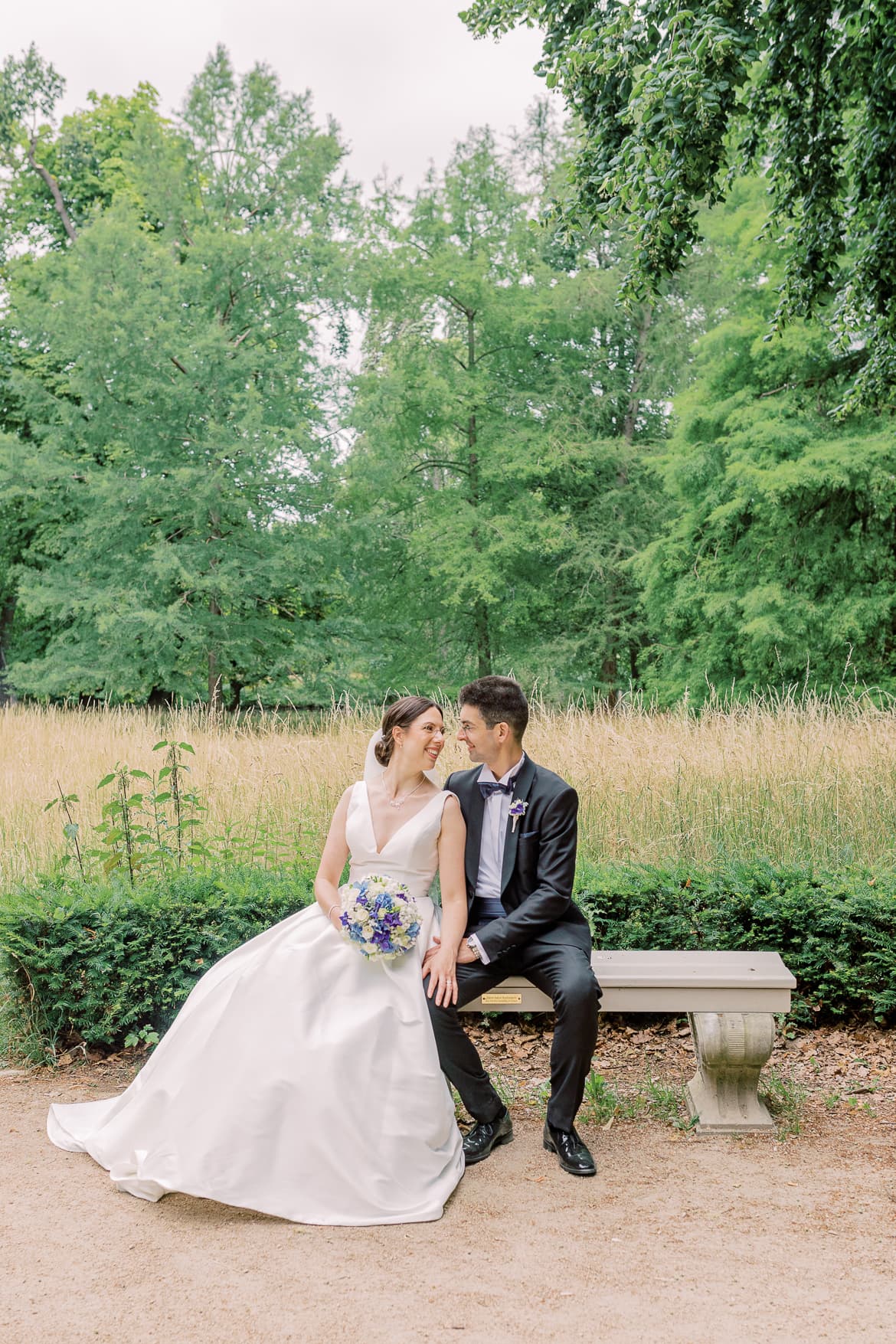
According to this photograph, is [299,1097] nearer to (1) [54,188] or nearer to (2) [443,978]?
(2) [443,978]

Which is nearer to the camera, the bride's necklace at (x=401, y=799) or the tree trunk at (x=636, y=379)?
the bride's necklace at (x=401, y=799)

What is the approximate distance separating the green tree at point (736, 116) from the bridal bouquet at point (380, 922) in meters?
4.38

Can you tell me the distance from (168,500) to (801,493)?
9.07m

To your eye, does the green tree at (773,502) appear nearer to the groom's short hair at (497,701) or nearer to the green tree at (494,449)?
the green tree at (494,449)

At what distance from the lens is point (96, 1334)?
2.79 metres

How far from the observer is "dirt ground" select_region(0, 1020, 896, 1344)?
2.84 meters

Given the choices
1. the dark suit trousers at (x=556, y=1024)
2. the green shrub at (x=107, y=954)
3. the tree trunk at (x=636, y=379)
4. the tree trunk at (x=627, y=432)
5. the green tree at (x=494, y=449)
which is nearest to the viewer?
the dark suit trousers at (x=556, y=1024)

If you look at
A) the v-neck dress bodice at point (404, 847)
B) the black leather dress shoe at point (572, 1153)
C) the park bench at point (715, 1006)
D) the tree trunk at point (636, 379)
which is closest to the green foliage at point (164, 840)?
the v-neck dress bodice at point (404, 847)

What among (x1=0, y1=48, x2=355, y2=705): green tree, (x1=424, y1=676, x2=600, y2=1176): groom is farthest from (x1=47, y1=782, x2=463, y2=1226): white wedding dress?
(x1=0, y1=48, x2=355, y2=705): green tree

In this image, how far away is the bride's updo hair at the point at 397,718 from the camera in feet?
13.5

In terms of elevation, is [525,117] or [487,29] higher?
[525,117]

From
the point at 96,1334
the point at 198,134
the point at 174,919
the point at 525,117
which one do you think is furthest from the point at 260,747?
the point at 525,117

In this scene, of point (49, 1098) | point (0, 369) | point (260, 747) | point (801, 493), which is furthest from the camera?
point (0, 369)

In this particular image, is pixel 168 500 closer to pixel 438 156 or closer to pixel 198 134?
pixel 198 134
